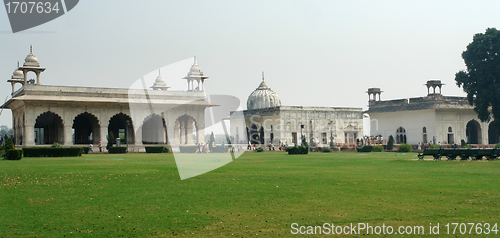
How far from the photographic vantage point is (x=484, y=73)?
140ft

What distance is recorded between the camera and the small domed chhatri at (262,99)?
6906 centimetres

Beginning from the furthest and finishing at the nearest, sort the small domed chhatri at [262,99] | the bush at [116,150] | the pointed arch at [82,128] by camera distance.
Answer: the small domed chhatri at [262,99]
the pointed arch at [82,128]
the bush at [116,150]

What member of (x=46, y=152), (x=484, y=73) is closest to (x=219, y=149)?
(x=46, y=152)

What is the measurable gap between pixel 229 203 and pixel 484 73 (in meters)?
38.6

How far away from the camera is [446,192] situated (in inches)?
431

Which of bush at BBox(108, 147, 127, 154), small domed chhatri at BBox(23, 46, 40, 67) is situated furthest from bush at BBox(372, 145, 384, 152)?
small domed chhatri at BBox(23, 46, 40, 67)

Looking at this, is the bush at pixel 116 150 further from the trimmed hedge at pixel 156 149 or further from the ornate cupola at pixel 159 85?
the ornate cupola at pixel 159 85

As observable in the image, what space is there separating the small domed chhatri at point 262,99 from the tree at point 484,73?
29021 mm

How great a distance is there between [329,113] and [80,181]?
173ft

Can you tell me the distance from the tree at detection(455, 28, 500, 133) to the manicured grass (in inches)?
1213

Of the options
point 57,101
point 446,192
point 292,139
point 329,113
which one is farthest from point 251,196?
point 329,113

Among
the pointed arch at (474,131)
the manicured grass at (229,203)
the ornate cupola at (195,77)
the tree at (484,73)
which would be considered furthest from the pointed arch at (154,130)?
the manicured grass at (229,203)

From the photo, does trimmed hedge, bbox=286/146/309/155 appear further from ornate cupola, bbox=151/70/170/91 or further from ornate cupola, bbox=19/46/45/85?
ornate cupola, bbox=151/70/170/91

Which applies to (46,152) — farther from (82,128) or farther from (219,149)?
(82,128)
